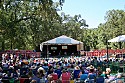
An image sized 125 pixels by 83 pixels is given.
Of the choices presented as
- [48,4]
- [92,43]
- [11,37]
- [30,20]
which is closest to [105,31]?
[92,43]

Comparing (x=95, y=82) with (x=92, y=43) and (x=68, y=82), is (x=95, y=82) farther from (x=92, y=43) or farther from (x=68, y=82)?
(x=92, y=43)

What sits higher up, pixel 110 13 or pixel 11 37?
pixel 110 13

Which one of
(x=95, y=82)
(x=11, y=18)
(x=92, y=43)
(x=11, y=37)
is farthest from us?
(x=92, y=43)

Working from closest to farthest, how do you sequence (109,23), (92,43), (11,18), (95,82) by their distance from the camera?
(95,82), (11,18), (109,23), (92,43)

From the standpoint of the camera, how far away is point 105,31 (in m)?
77.2

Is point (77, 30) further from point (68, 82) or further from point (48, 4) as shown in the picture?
point (68, 82)

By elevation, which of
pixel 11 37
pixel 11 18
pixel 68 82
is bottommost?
pixel 68 82

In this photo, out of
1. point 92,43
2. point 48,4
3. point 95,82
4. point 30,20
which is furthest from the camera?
point 92,43

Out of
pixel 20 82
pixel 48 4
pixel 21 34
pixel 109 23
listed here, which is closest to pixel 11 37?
pixel 21 34

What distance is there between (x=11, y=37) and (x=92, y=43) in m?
61.7

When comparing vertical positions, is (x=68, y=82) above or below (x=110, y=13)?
below

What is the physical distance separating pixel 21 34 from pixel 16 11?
301cm

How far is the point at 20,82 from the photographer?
11.2 m

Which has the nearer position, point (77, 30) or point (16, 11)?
point (16, 11)
